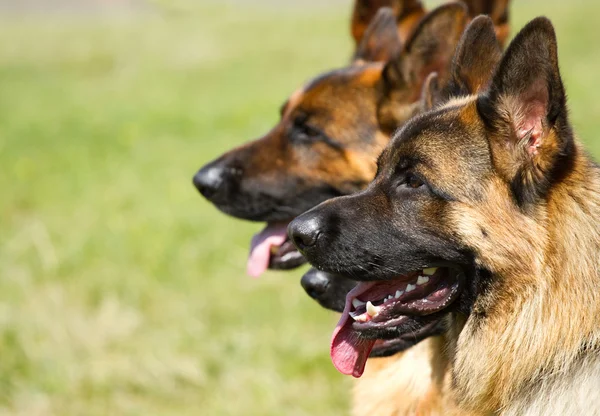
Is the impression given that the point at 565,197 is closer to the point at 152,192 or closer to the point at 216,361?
the point at 216,361

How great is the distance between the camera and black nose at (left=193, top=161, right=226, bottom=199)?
4.76 metres

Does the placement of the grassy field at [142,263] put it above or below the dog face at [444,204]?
below

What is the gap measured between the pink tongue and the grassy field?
89 centimetres

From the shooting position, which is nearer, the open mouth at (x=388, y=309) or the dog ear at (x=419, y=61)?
the open mouth at (x=388, y=309)

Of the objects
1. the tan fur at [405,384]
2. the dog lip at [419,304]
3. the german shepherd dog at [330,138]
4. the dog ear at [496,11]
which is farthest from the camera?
the dog ear at [496,11]

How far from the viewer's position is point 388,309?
10.4 ft

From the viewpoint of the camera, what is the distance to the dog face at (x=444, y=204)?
9.36ft

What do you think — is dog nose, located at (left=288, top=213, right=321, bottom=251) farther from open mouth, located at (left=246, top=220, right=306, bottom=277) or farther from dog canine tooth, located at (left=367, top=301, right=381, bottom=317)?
open mouth, located at (left=246, top=220, right=306, bottom=277)

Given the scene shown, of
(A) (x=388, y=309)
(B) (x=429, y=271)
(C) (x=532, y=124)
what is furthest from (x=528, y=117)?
(A) (x=388, y=309)

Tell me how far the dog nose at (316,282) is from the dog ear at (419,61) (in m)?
1.10

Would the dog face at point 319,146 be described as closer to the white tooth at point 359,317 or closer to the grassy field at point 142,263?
the grassy field at point 142,263

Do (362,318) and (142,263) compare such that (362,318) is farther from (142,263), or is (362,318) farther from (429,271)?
(142,263)

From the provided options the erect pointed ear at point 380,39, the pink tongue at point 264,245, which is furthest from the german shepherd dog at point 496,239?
the erect pointed ear at point 380,39

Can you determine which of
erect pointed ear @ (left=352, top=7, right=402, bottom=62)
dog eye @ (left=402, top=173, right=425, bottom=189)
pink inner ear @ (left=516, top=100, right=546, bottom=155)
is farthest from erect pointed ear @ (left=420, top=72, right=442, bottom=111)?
erect pointed ear @ (left=352, top=7, right=402, bottom=62)
